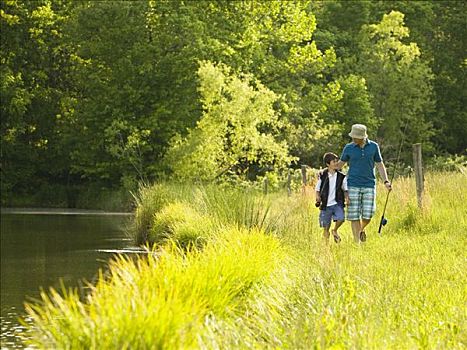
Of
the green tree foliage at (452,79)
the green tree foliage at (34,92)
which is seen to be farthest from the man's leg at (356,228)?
the green tree foliage at (452,79)

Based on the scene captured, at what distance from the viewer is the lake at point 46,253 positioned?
15.7 m

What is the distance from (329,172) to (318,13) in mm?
45562

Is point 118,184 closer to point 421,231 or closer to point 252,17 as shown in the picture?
point 252,17

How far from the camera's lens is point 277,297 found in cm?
896

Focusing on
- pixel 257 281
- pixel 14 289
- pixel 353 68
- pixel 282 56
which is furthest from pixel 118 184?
pixel 257 281

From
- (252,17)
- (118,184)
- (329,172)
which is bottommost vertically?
(118,184)

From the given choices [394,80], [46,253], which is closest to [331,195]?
[46,253]

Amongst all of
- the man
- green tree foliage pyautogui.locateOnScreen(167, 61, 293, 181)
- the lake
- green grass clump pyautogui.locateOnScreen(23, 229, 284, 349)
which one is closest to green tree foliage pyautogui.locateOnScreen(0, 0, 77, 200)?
the lake

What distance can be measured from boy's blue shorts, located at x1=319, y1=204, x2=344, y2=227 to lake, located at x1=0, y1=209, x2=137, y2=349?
3615 mm

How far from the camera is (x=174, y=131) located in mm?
46719

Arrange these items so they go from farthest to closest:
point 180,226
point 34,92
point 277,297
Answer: point 34,92, point 180,226, point 277,297

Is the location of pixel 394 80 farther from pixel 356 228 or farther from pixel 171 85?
pixel 356 228

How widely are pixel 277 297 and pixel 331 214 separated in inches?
284

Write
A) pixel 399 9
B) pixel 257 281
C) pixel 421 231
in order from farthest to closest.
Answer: pixel 399 9 → pixel 421 231 → pixel 257 281
